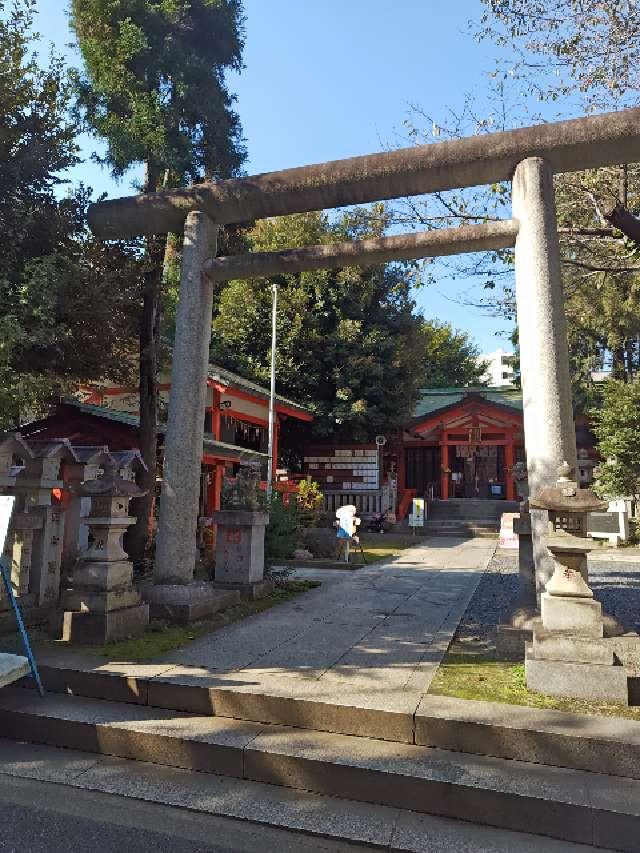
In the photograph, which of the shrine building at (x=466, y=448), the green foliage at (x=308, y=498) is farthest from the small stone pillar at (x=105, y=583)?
the shrine building at (x=466, y=448)

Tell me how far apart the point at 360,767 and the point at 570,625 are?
1.98 m

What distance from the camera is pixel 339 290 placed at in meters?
22.8

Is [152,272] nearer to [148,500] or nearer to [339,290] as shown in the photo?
[148,500]

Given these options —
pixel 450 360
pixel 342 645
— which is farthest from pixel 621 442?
pixel 450 360

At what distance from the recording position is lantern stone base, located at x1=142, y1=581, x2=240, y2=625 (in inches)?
243

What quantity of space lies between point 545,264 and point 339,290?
58.9 feet

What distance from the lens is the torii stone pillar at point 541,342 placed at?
199 inches

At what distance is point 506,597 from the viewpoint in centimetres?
878

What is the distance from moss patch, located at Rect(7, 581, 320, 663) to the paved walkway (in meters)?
0.15

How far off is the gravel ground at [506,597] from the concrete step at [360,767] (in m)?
2.24

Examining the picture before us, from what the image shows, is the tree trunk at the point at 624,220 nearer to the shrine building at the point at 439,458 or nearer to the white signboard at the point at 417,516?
the white signboard at the point at 417,516

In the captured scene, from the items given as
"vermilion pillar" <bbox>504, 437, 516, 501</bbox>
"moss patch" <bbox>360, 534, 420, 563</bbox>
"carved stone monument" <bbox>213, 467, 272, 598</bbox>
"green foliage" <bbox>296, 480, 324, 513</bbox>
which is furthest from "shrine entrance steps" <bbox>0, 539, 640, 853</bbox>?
"vermilion pillar" <bbox>504, 437, 516, 501</bbox>

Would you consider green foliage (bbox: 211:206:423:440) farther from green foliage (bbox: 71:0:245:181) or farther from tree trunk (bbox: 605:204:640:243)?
tree trunk (bbox: 605:204:640:243)

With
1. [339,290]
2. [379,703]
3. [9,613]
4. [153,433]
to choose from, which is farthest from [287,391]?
[379,703]
